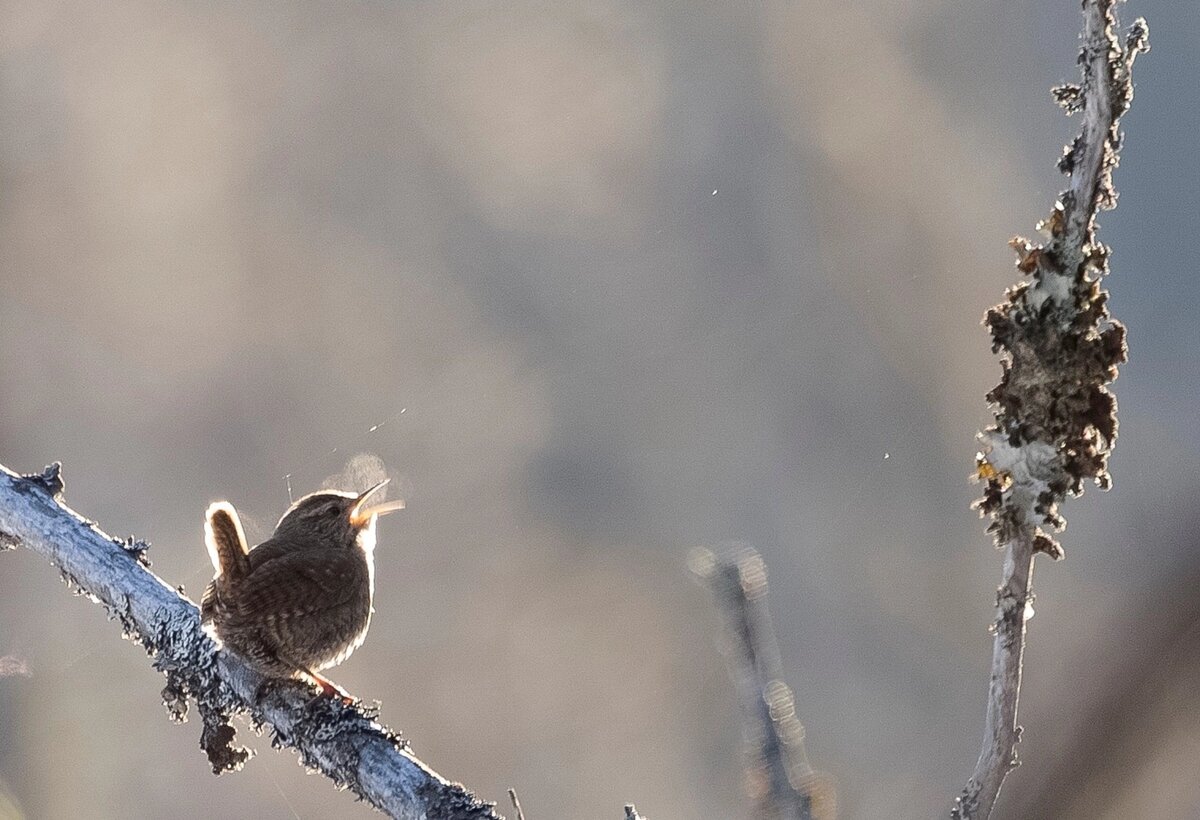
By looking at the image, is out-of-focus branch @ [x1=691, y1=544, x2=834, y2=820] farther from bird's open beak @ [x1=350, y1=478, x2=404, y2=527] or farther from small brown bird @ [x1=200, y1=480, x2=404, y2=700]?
bird's open beak @ [x1=350, y1=478, x2=404, y2=527]

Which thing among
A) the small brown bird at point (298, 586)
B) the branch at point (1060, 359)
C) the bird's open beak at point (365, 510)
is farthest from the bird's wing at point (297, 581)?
the branch at point (1060, 359)

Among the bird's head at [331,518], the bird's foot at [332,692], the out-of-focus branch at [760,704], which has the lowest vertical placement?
the out-of-focus branch at [760,704]

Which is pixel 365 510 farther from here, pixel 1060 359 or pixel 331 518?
pixel 1060 359

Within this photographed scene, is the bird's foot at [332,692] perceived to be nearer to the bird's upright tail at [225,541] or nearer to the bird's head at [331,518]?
the bird's upright tail at [225,541]

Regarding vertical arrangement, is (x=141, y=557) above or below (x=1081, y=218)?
above

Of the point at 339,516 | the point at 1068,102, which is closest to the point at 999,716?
the point at 1068,102

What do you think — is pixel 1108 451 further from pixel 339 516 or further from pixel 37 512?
pixel 339 516
